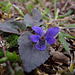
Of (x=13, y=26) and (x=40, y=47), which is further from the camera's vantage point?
(x=13, y=26)

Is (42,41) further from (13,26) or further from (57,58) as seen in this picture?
(13,26)

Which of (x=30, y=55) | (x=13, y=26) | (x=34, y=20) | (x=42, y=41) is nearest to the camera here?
(x=30, y=55)

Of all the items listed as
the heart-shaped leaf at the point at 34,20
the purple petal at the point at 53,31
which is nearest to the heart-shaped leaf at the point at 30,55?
the purple petal at the point at 53,31

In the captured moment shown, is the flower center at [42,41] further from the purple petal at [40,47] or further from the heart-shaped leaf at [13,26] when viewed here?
the heart-shaped leaf at [13,26]

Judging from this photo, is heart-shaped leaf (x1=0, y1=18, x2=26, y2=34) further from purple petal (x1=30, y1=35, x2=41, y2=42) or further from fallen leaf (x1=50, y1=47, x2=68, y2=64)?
fallen leaf (x1=50, y1=47, x2=68, y2=64)

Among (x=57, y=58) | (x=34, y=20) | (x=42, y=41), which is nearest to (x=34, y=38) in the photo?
(x=42, y=41)

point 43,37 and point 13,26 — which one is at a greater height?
point 13,26

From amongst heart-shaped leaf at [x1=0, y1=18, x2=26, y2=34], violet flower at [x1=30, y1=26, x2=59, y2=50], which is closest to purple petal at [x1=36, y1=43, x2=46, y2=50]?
violet flower at [x1=30, y1=26, x2=59, y2=50]
